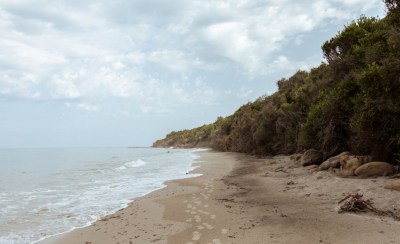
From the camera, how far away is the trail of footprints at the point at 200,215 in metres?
7.00

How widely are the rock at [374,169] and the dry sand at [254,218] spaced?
0.56m

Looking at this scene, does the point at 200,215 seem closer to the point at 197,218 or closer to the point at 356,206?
the point at 197,218

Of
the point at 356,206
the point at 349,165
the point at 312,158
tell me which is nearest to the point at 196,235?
the point at 356,206

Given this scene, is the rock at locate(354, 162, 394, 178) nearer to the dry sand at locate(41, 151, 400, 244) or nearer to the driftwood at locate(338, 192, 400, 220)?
the dry sand at locate(41, 151, 400, 244)

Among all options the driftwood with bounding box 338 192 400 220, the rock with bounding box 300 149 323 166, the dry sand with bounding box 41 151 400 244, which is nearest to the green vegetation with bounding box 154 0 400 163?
the rock with bounding box 300 149 323 166

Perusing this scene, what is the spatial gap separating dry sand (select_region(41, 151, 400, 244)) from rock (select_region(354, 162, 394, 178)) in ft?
1.84


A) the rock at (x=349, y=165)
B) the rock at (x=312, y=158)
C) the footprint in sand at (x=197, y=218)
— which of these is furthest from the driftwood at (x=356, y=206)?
the rock at (x=312, y=158)

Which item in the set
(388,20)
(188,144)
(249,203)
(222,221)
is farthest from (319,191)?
(188,144)

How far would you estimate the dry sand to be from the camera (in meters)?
6.37

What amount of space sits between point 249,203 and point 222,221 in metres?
2.26

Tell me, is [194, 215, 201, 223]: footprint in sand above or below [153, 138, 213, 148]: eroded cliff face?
below

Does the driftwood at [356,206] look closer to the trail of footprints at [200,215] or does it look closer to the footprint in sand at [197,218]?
the trail of footprints at [200,215]

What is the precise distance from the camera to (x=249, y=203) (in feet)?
32.5

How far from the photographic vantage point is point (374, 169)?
36.4 feet
